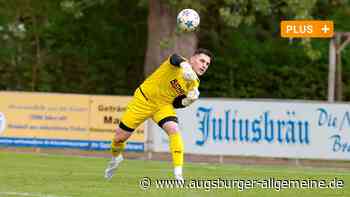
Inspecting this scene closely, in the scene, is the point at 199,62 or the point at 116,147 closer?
the point at 199,62

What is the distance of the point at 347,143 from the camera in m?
22.5

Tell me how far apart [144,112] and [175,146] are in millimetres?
920

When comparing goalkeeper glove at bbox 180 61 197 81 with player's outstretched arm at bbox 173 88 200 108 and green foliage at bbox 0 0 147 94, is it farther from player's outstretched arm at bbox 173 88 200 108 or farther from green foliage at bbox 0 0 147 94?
green foliage at bbox 0 0 147 94

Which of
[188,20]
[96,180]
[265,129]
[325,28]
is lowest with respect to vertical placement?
[265,129]

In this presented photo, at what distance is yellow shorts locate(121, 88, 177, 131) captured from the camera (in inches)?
521

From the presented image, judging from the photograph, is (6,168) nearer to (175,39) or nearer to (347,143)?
(347,143)

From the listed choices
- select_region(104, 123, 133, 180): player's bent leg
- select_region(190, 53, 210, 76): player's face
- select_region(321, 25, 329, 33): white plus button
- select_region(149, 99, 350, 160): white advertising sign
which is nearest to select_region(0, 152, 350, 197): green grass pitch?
select_region(104, 123, 133, 180): player's bent leg

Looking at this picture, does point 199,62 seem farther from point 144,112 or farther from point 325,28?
point 325,28

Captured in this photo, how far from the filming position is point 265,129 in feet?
74.9

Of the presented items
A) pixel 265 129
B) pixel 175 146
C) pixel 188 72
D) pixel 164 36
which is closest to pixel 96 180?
pixel 175 146

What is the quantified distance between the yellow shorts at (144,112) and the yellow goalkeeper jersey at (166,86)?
0.07 meters

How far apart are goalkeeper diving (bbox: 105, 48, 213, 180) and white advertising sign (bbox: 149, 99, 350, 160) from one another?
30.5 feet

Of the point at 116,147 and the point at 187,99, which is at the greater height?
the point at 187,99

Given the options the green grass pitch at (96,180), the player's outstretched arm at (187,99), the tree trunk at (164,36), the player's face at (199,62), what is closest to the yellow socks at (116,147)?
the green grass pitch at (96,180)
